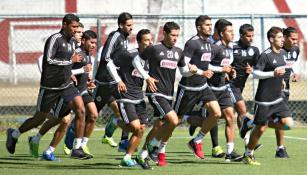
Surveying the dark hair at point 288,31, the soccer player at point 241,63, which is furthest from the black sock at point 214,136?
the dark hair at point 288,31

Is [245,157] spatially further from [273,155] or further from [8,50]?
[8,50]

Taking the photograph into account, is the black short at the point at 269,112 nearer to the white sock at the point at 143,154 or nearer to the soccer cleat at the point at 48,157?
the white sock at the point at 143,154

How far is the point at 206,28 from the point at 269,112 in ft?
5.70

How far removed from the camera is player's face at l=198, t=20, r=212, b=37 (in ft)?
51.4

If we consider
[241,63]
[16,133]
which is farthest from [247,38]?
[16,133]

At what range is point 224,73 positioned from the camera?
55.3 feet

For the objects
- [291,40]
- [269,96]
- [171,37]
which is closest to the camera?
[171,37]

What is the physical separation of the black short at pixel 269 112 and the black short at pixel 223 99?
4.88 feet

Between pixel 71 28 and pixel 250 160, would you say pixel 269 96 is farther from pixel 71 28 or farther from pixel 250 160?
pixel 71 28

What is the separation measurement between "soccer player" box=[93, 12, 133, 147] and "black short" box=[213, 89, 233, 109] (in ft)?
5.96

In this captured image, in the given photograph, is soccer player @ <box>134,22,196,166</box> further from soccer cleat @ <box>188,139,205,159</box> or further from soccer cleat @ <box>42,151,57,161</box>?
soccer cleat @ <box>42,151,57,161</box>

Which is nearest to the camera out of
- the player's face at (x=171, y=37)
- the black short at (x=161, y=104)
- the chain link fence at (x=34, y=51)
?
the black short at (x=161, y=104)

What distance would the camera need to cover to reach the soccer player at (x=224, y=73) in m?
16.3

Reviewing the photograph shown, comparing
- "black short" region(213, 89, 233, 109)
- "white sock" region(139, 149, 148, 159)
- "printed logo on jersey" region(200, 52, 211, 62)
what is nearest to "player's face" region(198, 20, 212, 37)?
"printed logo on jersey" region(200, 52, 211, 62)
